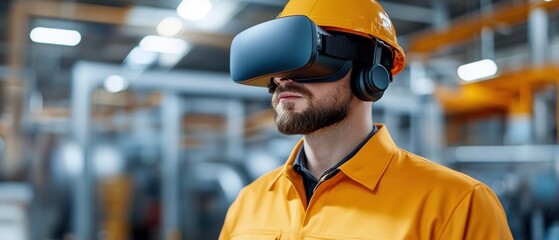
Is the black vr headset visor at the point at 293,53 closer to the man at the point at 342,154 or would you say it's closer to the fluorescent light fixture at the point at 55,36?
the man at the point at 342,154

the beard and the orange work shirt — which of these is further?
the beard

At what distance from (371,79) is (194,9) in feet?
13.9

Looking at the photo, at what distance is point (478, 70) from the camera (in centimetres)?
522

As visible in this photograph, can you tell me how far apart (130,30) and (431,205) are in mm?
4942

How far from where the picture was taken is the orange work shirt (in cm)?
113

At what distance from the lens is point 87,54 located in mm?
9891

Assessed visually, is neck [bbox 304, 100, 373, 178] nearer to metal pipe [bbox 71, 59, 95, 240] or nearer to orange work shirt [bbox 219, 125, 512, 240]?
orange work shirt [bbox 219, 125, 512, 240]

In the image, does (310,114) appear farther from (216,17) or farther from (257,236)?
(216,17)

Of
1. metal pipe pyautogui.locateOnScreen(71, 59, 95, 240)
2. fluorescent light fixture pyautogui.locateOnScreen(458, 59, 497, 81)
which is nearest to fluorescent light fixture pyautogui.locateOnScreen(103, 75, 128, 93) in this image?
metal pipe pyautogui.locateOnScreen(71, 59, 95, 240)

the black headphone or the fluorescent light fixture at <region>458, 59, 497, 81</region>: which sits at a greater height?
the fluorescent light fixture at <region>458, 59, 497, 81</region>

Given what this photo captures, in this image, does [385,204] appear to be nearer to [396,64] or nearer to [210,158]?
[396,64]

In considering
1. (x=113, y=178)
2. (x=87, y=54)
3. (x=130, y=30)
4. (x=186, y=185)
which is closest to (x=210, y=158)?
(x=186, y=185)

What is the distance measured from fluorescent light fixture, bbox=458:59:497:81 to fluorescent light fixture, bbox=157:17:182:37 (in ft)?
8.99

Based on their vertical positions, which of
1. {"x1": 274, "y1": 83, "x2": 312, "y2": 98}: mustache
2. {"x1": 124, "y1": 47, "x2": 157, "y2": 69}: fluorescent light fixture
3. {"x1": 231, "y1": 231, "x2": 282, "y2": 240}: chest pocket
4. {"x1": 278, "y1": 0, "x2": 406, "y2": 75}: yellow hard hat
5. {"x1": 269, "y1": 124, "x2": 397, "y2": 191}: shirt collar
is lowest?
{"x1": 231, "y1": 231, "x2": 282, "y2": 240}: chest pocket
